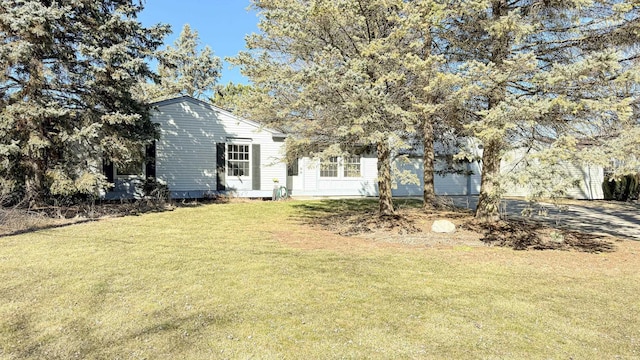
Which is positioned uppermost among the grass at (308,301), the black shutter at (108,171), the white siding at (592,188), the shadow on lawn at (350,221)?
the black shutter at (108,171)

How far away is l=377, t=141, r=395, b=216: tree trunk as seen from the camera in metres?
8.80

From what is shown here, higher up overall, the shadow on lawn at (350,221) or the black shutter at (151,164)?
the black shutter at (151,164)

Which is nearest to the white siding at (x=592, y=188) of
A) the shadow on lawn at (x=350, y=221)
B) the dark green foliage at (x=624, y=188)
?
the dark green foliage at (x=624, y=188)

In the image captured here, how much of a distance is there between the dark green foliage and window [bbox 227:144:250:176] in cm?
1799

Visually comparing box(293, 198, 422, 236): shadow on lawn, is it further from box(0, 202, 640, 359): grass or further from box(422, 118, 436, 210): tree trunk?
box(0, 202, 640, 359): grass

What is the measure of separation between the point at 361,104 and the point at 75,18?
29.4 ft

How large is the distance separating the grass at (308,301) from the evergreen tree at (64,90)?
3434mm

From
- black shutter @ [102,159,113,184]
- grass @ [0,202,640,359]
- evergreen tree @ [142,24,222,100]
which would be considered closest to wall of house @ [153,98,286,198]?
black shutter @ [102,159,113,184]

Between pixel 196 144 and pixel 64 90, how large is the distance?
17.3 feet

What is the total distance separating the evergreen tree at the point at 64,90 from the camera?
31.0ft

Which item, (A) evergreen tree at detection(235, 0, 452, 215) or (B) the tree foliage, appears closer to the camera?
(B) the tree foliage

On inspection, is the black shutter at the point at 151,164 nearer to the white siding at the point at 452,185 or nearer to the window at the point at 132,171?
the window at the point at 132,171

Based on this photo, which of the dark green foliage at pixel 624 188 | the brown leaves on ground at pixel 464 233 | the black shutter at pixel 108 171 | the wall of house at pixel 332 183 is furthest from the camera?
the dark green foliage at pixel 624 188

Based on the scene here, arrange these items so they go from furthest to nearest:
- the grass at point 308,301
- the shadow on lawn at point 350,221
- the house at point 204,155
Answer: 1. the house at point 204,155
2. the shadow on lawn at point 350,221
3. the grass at point 308,301
